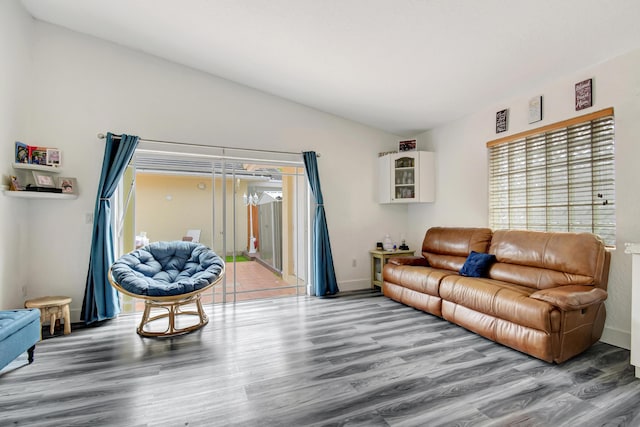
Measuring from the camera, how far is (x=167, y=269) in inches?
144

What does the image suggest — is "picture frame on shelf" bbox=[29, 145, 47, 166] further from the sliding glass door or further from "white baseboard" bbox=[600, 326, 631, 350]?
"white baseboard" bbox=[600, 326, 631, 350]

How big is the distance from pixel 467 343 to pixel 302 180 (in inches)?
124

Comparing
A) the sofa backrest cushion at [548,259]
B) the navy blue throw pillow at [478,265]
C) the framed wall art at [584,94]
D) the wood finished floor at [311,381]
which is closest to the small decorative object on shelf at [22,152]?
the wood finished floor at [311,381]

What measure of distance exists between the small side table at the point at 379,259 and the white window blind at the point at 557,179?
1.38 meters

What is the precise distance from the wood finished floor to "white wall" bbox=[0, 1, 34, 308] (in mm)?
846

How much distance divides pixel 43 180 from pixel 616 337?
19.2 feet

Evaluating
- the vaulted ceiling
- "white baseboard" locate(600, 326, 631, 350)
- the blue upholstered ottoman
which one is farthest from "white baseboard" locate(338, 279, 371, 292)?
the blue upholstered ottoman

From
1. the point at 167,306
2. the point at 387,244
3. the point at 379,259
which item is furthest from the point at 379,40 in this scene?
the point at 167,306

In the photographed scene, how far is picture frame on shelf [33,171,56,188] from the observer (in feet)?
10.7

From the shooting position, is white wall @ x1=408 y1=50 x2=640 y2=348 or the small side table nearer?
white wall @ x1=408 y1=50 x2=640 y2=348

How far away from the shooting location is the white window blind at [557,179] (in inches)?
114

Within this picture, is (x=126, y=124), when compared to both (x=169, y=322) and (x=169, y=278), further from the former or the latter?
(x=169, y=322)

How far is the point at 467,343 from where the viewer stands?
2.87m

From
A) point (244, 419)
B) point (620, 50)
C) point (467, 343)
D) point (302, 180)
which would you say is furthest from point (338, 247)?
point (620, 50)
